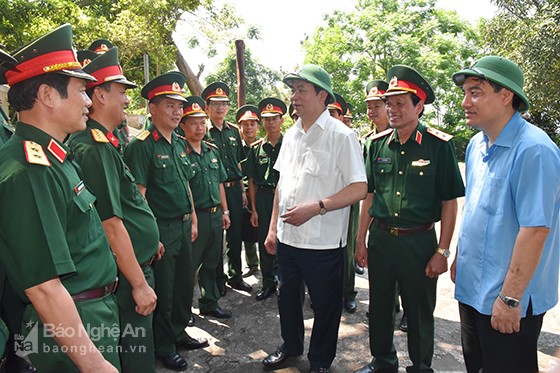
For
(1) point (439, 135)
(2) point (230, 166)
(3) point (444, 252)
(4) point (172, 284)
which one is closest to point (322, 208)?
(3) point (444, 252)

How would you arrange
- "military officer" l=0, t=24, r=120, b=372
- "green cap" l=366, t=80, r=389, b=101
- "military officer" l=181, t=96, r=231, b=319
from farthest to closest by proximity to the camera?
"green cap" l=366, t=80, r=389, b=101 < "military officer" l=181, t=96, r=231, b=319 < "military officer" l=0, t=24, r=120, b=372

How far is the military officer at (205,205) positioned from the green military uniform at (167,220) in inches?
18.8

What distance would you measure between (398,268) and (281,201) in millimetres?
1026

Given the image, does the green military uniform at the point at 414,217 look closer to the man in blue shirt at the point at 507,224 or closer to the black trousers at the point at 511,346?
the man in blue shirt at the point at 507,224

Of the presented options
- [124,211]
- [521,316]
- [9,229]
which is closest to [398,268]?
[521,316]

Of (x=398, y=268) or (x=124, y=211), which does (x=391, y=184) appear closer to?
(x=398, y=268)

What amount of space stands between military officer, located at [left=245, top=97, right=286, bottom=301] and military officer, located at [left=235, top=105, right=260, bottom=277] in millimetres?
190

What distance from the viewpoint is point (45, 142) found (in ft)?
5.29

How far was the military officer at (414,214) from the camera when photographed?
289 centimetres

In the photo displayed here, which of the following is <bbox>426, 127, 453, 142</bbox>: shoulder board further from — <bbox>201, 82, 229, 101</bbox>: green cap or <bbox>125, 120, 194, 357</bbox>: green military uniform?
<bbox>201, 82, 229, 101</bbox>: green cap

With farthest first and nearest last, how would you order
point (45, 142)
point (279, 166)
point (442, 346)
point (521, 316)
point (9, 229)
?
point (442, 346)
point (279, 166)
point (521, 316)
point (45, 142)
point (9, 229)

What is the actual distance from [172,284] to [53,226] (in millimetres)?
2074

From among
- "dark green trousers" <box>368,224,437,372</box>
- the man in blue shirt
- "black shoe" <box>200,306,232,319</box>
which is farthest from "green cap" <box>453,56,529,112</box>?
"black shoe" <box>200,306,232,319</box>

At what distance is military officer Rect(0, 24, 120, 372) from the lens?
1.43 meters
